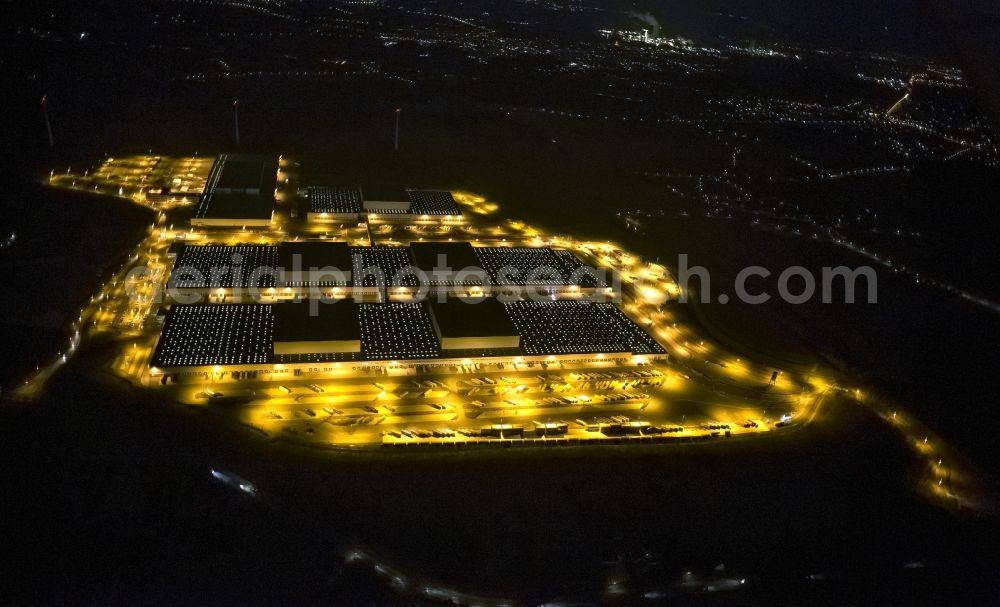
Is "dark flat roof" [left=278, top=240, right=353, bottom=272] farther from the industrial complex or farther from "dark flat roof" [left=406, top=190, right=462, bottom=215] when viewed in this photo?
"dark flat roof" [left=406, top=190, right=462, bottom=215]

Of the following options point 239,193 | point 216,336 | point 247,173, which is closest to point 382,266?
point 216,336

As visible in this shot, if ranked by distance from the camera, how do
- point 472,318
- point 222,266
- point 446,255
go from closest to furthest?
point 472,318
point 222,266
point 446,255

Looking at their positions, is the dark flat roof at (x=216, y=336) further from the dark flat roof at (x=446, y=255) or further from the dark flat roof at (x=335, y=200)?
the dark flat roof at (x=335, y=200)

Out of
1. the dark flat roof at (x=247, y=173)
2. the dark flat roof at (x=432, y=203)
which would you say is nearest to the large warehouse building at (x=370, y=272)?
the dark flat roof at (x=432, y=203)

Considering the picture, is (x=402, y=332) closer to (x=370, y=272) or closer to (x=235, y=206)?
(x=370, y=272)

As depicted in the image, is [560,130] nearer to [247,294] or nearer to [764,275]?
[764,275]

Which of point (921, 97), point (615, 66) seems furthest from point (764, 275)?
point (921, 97)

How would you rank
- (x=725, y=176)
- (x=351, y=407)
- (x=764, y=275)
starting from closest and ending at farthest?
1. (x=351, y=407)
2. (x=764, y=275)
3. (x=725, y=176)

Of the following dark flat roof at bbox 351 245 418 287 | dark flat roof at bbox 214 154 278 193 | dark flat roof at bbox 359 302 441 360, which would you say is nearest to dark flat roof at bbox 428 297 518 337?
dark flat roof at bbox 359 302 441 360
